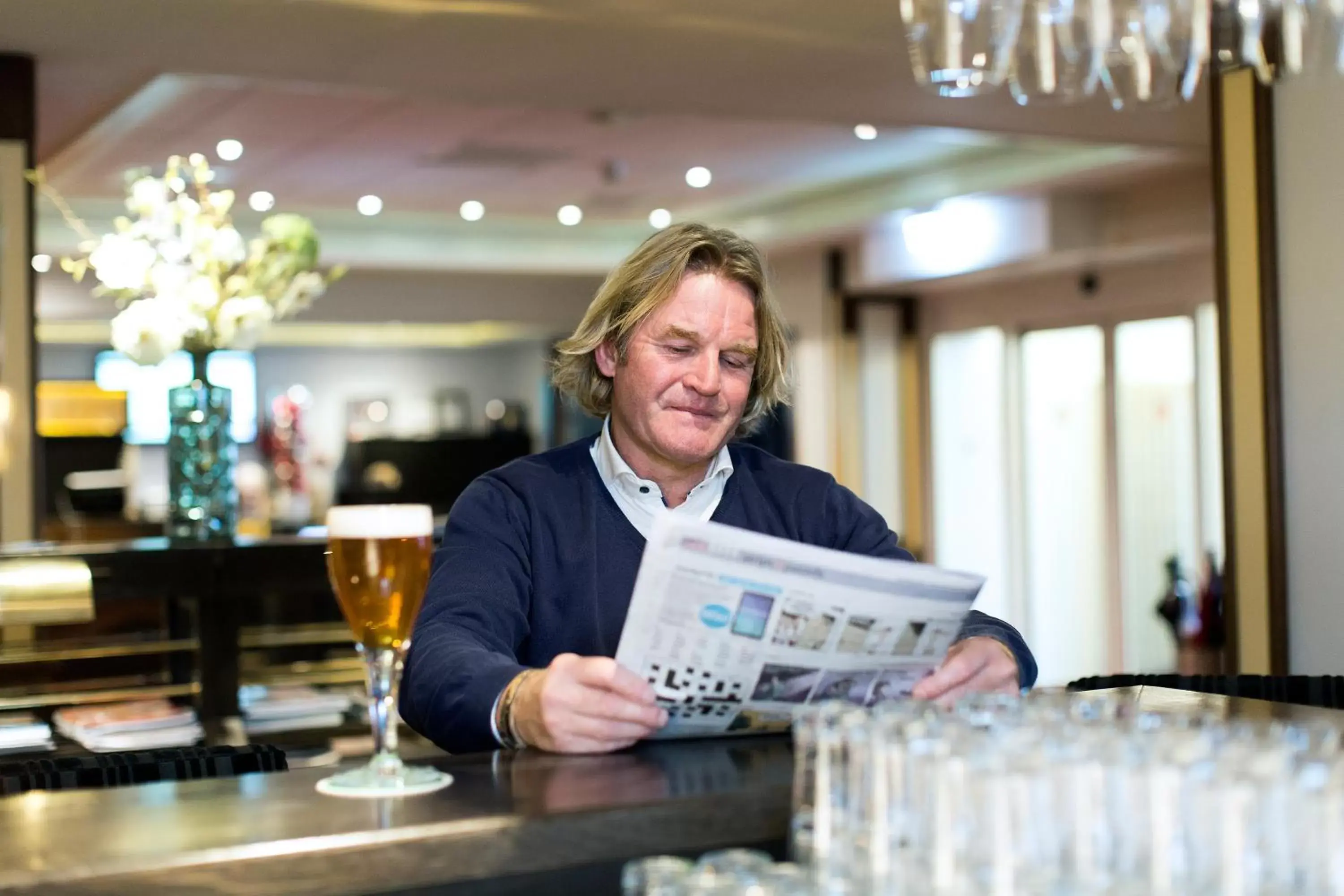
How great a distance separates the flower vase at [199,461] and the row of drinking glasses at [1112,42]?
2315mm

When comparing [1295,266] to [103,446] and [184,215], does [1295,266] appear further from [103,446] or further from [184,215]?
[103,446]

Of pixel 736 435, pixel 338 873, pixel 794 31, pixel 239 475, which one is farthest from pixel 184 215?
pixel 239 475

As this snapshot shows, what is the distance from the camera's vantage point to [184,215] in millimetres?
3898

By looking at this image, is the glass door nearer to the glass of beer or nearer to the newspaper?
the newspaper

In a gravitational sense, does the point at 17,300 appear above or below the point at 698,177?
below

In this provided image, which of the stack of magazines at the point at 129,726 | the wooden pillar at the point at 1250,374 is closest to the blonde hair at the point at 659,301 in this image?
the stack of magazines at the point at 129,726

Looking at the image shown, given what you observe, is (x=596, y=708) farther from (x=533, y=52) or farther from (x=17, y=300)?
(x=17, y=300)

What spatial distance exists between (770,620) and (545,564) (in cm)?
67

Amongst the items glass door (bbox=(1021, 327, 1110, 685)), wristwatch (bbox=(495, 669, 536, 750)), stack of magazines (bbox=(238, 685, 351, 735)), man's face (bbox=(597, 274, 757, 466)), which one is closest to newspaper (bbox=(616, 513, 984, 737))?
wristwatch (bbox=(495, 669, 536, 750))

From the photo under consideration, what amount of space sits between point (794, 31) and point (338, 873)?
3.43m

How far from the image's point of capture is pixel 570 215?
965cm

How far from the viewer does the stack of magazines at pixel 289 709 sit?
3625mm

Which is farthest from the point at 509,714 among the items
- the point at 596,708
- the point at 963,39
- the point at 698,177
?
the point at 698,177

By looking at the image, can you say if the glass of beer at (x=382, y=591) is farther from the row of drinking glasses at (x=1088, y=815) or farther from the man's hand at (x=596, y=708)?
the row of drinking glasses at (x=1088, y=815)
